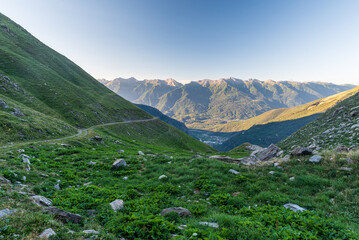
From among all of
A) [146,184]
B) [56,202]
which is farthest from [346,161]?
[56,202]

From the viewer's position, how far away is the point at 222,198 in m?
9.62

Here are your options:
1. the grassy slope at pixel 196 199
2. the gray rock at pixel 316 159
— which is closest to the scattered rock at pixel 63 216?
the grassy slope at pixel 196 199

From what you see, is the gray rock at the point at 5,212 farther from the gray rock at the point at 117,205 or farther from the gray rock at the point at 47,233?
the gray rock at the point at 117,205

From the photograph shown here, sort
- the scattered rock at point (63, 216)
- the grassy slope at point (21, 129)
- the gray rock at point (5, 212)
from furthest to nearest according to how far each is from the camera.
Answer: the grassy slope at point (21, 129) → the scattered rock at point (63, 216) → the gray rock at point (5, 212)

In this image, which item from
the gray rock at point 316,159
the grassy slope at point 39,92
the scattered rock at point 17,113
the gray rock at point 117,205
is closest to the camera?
the gray rock at point 117,205

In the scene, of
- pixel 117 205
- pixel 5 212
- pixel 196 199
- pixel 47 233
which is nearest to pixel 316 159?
pixel 196 199

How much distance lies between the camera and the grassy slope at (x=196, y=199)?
5.66 meters

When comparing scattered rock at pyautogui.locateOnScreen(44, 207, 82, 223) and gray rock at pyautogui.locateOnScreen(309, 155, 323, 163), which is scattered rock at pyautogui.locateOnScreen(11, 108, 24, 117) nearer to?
scattered rock at pyautogui.locateOnScreen(44, 207, 82, 223)

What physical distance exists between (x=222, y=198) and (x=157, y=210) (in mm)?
4318

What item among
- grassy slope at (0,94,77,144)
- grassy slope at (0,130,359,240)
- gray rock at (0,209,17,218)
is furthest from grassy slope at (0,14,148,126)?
gray rock at (0,209,17,218)

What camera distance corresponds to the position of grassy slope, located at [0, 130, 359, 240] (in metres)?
5.66

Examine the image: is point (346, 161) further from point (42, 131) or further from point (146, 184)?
point (42, 131)

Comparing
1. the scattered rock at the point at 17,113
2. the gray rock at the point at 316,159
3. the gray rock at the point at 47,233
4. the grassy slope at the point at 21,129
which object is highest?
the gray rock at the point at 316,159

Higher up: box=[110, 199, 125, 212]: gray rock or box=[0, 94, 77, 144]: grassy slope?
box=[110, 199, 125, 212]: gray rock
